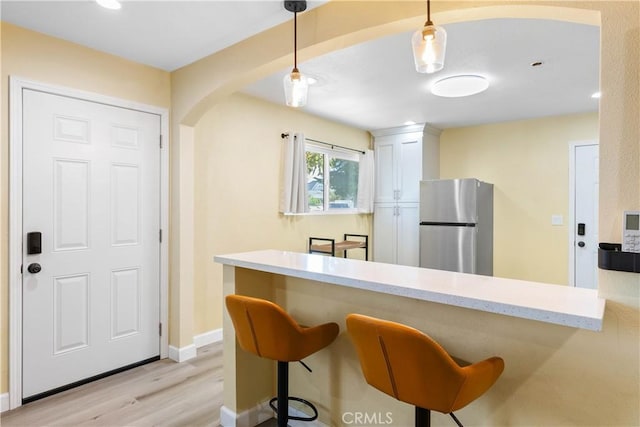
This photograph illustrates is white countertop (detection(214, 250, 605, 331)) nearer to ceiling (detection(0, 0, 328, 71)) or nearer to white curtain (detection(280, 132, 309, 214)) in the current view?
ceiling (detection(0, 0, 328, 71))

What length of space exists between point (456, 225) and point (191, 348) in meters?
3.06

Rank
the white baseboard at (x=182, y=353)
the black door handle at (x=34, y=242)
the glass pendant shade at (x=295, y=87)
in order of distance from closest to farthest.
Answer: the glass pendant shade at (x=295, y=87) → the black door handle at (x=34, y=242) → the white baseboard at (x=182, y=353)

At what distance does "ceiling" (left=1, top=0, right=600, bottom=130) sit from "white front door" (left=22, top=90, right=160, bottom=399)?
513mm

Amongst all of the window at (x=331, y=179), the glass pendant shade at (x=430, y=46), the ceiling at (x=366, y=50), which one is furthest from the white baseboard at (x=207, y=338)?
the glass pendant shade at (x=430, y=46)

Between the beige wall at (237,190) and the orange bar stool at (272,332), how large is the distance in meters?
1.70

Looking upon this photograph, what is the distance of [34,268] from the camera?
2371mm

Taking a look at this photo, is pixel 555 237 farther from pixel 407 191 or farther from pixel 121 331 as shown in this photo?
pixel 121 331

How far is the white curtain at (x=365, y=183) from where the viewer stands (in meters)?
5.18

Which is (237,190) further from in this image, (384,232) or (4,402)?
(384,232)

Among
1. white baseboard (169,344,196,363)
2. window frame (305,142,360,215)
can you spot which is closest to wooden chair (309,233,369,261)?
window frame (305,142,360,215)

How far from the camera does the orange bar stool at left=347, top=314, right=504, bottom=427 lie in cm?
117

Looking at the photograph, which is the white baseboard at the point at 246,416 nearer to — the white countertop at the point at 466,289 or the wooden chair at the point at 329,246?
the white countertop at the point at 466,289

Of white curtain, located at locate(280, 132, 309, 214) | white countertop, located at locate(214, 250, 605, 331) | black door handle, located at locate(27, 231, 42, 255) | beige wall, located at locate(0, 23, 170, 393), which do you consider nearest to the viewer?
white countertop, located at locate(214, 250, 605, 331)

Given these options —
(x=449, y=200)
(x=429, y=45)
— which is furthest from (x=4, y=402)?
(x=449, y=200)
